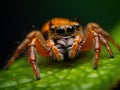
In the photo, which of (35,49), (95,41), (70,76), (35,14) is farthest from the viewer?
(35,14)

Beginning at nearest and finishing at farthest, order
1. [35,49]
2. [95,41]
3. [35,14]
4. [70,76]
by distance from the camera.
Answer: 1. [70,76]
2. [95,41]
3. [35,49]
4. [35,14]

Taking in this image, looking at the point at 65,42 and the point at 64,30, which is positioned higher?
the point at 64,30

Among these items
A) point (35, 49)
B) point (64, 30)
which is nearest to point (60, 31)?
point (64, 30)

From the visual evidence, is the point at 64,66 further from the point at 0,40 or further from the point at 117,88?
the point at 0,40

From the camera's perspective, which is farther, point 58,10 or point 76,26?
point 58,10

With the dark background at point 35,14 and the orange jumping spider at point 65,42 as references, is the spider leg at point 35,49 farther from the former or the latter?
the dark background at point 35,14

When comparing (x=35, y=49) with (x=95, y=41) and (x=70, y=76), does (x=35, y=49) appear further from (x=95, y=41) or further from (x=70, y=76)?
(x=70, y=76)

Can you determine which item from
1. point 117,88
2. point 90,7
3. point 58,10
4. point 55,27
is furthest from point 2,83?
point 58,10
